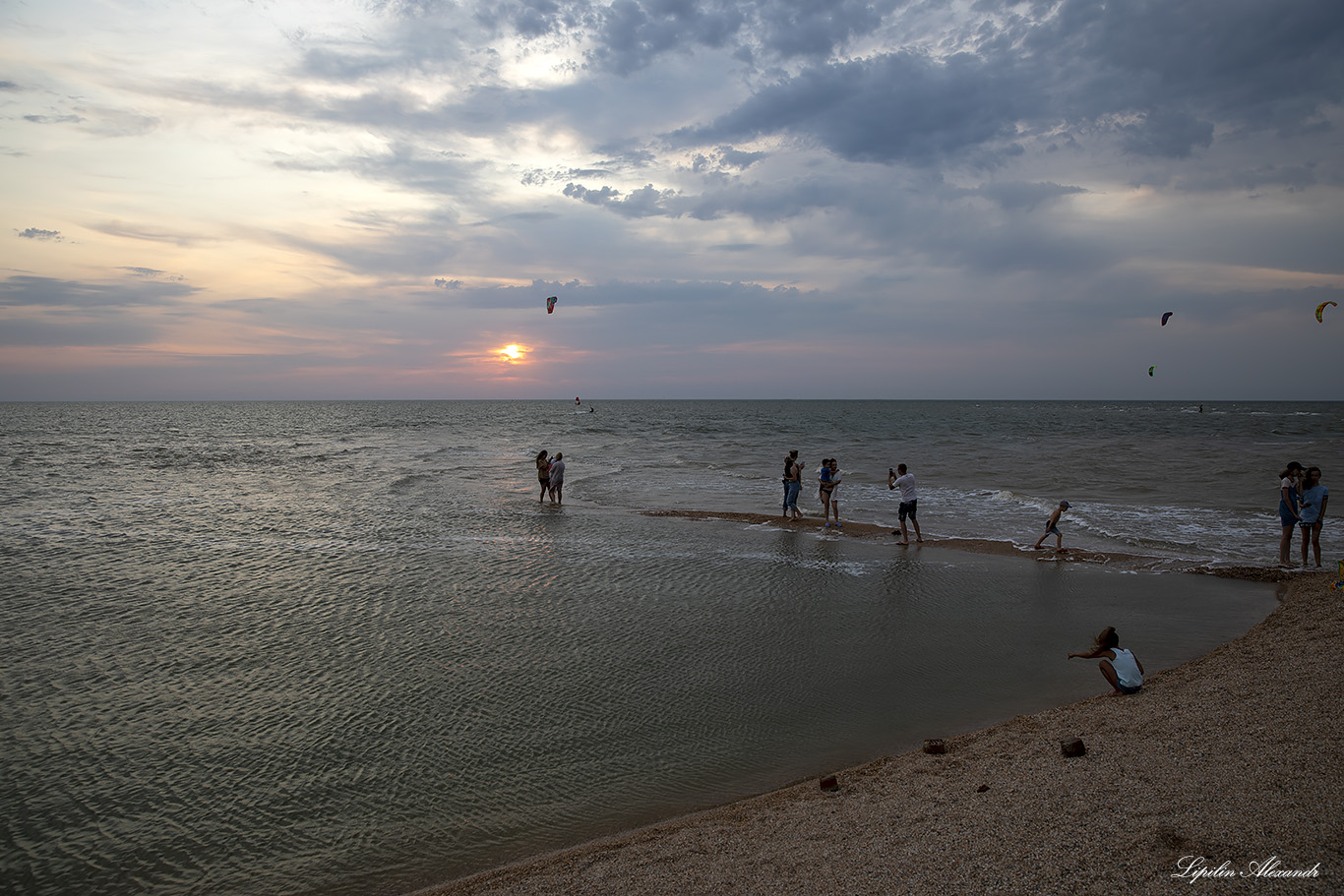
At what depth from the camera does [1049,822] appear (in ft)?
13.4

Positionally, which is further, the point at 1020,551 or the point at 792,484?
the point at 792,484

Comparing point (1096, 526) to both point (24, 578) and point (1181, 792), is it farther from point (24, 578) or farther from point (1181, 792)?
point (24, 578)

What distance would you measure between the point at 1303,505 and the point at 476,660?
46.6 ft

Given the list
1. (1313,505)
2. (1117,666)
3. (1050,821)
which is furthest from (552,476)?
(1050,821)

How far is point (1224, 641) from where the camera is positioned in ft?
28.3

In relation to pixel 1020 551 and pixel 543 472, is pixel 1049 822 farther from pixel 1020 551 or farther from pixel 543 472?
pixel 543 472

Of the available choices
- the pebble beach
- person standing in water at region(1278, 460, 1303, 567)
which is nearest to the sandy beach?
the pebble beach

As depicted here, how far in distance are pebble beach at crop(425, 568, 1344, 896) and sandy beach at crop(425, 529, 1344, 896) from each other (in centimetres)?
1

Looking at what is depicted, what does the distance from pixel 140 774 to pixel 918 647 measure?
7.94 meters

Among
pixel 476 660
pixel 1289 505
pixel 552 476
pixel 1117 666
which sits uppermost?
pixel 1289 505

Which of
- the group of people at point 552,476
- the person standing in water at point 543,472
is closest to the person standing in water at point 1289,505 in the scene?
the group of people at point 552,476

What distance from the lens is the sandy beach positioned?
11.7 feet

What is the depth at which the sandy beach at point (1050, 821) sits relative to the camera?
3.58m

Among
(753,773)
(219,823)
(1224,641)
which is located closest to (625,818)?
(753,773)
